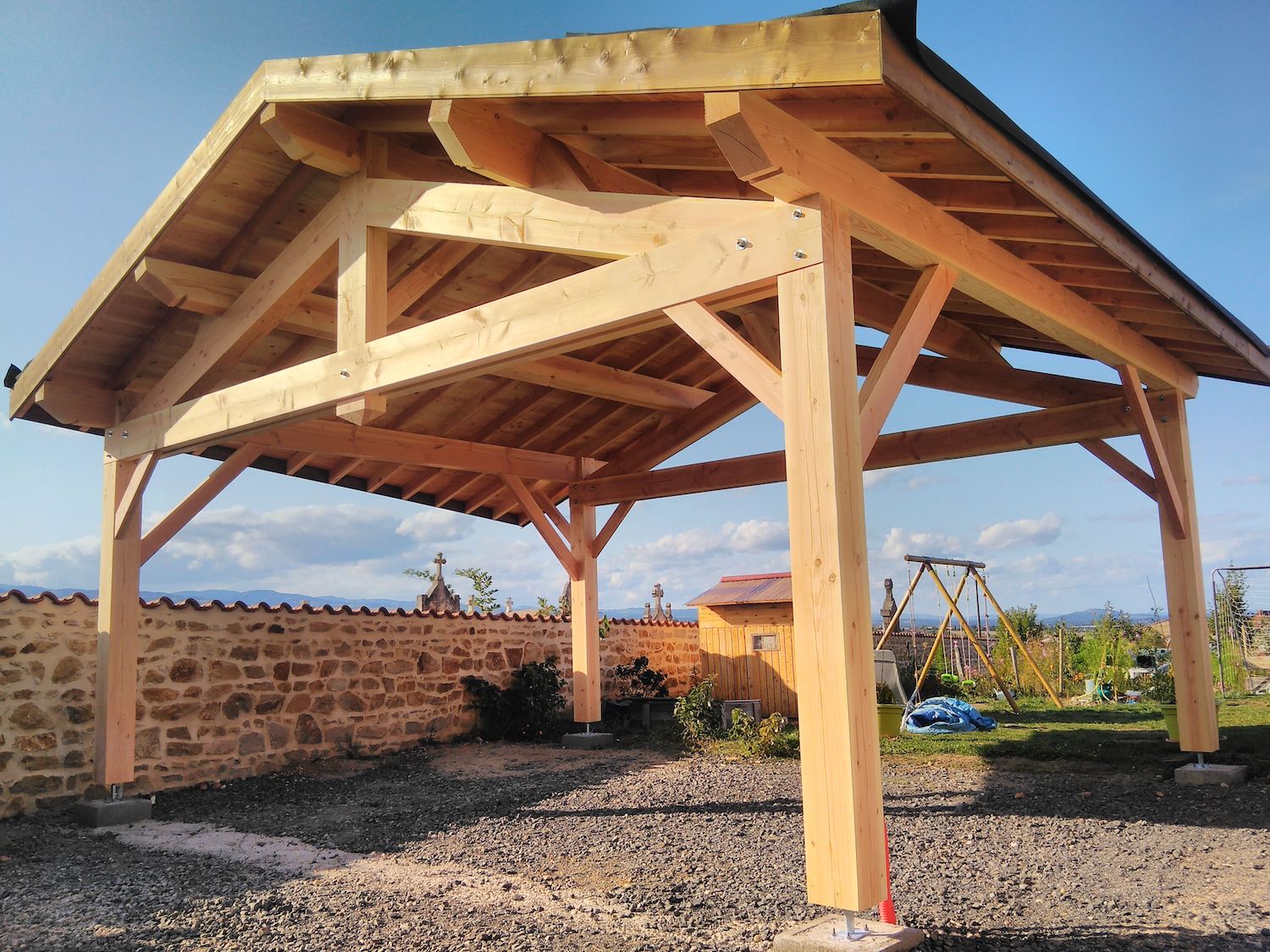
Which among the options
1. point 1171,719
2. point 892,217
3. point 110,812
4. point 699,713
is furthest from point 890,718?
point 110,812

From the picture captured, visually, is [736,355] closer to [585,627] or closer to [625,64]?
[625,64]

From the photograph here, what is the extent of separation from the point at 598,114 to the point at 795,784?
199 inches

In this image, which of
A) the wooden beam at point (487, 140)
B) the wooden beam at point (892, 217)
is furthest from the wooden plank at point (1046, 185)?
the wooden beam at point (487, 140)

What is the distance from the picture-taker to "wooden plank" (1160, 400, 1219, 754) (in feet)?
22.1

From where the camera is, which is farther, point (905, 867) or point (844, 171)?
point (905, 867)

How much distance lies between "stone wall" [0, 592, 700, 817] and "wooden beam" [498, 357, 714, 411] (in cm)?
321

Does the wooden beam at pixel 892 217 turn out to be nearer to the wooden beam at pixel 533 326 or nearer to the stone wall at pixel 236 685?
the wooden beam at pixel 533 326

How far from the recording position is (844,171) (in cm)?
387

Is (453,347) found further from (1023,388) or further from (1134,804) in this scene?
(1134,804)

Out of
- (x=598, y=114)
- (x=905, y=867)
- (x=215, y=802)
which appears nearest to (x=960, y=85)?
(x=598, y=114)

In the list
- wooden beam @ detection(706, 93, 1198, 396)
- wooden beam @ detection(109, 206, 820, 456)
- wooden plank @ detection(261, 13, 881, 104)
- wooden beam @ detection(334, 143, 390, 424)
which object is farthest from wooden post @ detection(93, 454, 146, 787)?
wooden beam @ detection(706, 93, 1198, 396)

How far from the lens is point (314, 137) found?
545 cm

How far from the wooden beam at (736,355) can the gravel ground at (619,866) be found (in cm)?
209

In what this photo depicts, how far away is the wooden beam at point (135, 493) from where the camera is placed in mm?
7121
